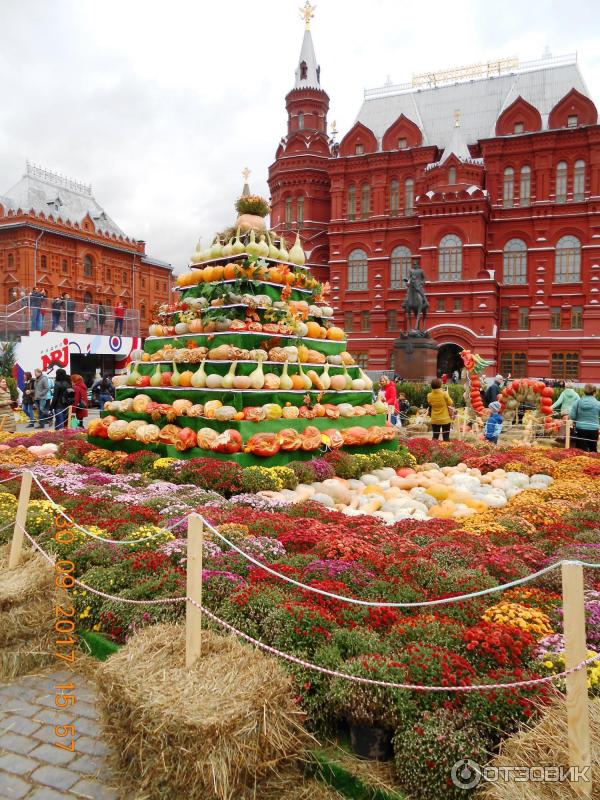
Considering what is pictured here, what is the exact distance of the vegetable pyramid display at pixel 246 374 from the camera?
912cm

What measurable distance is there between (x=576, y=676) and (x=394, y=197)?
43.2m

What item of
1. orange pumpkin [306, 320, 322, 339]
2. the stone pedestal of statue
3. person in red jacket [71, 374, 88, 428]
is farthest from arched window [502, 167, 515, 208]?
orange pumpkin [306, 320, 322, 339]

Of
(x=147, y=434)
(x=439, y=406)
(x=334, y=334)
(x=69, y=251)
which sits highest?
(x=69, y=251)

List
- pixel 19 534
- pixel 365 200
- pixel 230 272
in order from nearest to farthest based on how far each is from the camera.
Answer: pixel 19 534, pixel 230 272, pixel 365 200

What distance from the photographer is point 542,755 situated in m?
2.61

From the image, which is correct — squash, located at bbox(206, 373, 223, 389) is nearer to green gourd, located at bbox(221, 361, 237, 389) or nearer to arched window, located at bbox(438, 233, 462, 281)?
green gourd, located at bbox(221, 361, 237, 389)

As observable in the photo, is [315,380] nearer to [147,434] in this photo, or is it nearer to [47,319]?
[147,434]

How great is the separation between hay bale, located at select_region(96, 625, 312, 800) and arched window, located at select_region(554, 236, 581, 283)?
135 feet

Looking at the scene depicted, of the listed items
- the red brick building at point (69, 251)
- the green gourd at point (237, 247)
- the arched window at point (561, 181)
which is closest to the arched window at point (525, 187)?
the arched window at point (561, 181)

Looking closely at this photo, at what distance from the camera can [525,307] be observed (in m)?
40.2

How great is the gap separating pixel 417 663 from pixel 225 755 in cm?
108

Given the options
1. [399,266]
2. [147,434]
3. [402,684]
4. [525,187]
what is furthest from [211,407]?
[525,187]

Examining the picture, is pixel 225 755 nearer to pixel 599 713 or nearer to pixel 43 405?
pixel 599 713

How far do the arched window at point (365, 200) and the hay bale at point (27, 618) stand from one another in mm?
41358
